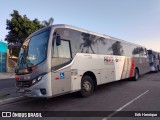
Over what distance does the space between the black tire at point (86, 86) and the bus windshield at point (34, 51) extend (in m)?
2.36

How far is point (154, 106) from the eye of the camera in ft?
20.1

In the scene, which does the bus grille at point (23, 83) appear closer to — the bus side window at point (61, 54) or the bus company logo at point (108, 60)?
the bus side window at point (61, 54)

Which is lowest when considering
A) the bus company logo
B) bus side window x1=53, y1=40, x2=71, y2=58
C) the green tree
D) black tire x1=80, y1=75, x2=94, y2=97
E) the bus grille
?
black tire x1=80, y1=75, x2=94, y2=97

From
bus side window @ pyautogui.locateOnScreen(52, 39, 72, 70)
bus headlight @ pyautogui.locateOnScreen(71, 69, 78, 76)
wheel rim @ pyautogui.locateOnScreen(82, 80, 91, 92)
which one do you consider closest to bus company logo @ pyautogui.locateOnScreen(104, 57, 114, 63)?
wheel rim @ pyautogui.locateOnScreen(82, 80, 91, 92)

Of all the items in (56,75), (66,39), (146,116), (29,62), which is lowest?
(146,116)

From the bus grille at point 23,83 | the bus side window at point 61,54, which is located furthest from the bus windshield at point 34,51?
the bus grille at point 23,83

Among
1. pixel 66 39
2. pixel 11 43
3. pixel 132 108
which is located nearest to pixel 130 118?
pixel 132 108

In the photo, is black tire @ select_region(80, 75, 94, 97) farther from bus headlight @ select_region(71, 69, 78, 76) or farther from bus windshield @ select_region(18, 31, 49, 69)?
bus windshield @ select_region(18, 31, 49, 69)

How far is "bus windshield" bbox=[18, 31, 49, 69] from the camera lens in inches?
249

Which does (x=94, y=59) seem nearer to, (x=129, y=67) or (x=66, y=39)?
(x=66, y=39)

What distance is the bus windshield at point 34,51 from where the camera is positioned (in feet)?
20.8

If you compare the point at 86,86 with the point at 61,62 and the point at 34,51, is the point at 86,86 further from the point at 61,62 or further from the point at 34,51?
the point at 34,51

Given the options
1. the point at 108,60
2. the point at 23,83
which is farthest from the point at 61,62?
the point at 108,60

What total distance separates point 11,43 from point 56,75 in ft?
99.9
